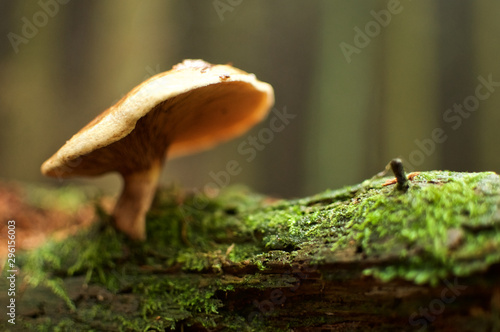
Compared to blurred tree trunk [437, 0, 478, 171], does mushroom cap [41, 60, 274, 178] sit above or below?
below

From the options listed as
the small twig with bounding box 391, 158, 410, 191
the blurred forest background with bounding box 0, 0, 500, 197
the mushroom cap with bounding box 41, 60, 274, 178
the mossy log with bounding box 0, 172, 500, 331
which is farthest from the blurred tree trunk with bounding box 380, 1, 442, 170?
the small twig with bounding box 391, 158, 410, 191

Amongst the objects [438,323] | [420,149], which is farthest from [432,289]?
[420,149]

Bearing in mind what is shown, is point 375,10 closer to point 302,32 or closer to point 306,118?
point 302,32

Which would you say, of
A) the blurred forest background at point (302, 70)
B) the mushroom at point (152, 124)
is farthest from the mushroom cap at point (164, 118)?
the blurred forest background at point (302, 70)

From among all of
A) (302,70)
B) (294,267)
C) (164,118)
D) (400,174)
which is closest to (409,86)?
(302,70)

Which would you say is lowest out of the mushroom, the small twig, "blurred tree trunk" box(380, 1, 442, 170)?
the small twig

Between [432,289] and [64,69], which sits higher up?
[64,69]

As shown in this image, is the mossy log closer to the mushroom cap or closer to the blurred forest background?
the mushroom cap

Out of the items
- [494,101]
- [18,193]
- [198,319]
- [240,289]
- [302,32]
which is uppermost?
[302,32]
